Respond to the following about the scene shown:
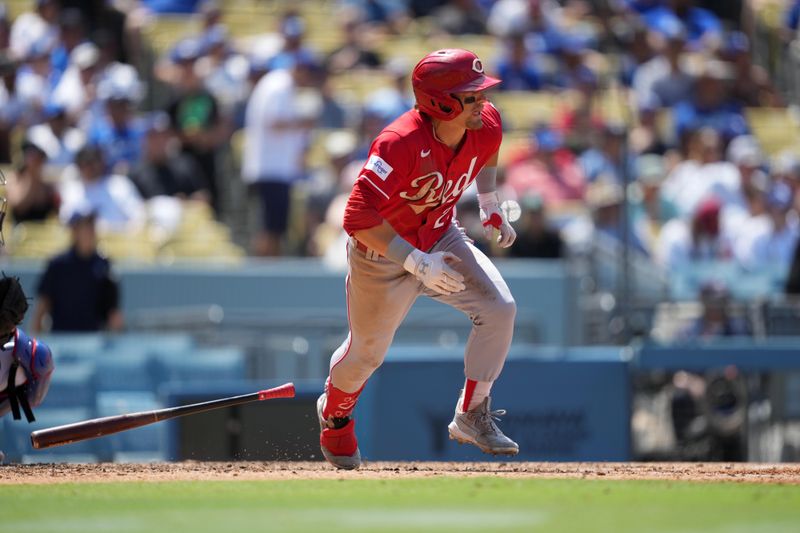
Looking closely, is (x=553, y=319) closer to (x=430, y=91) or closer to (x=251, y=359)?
(x=251, y=359)

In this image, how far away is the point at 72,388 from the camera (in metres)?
10.8

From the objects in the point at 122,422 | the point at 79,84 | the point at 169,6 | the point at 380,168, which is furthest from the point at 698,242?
the point at 122,422

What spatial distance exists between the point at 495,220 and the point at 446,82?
3.03 ft

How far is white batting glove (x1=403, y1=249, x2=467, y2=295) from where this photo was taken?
6.91 metres

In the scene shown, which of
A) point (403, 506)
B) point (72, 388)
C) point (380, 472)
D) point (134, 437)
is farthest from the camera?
point (134, 437)

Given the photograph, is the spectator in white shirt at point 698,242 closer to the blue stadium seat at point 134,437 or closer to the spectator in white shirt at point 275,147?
the spectator in white shirt at point 275,147

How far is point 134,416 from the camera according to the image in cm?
777

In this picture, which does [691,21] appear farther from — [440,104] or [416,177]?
[416,177]

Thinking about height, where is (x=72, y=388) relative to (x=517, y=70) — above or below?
below

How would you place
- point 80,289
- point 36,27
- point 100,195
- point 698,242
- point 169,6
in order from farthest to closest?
point 169,6 → point 36,27 → point 698,242 → point 100,195 → point 80,289

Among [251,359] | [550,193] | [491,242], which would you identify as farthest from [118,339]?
[550,193]

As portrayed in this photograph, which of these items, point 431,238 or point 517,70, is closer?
point 431,238

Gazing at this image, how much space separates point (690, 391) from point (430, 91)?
17.9 feet

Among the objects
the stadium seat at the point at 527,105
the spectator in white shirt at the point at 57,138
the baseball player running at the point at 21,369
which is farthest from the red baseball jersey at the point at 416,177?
the stadium seat at the point at 527,105
